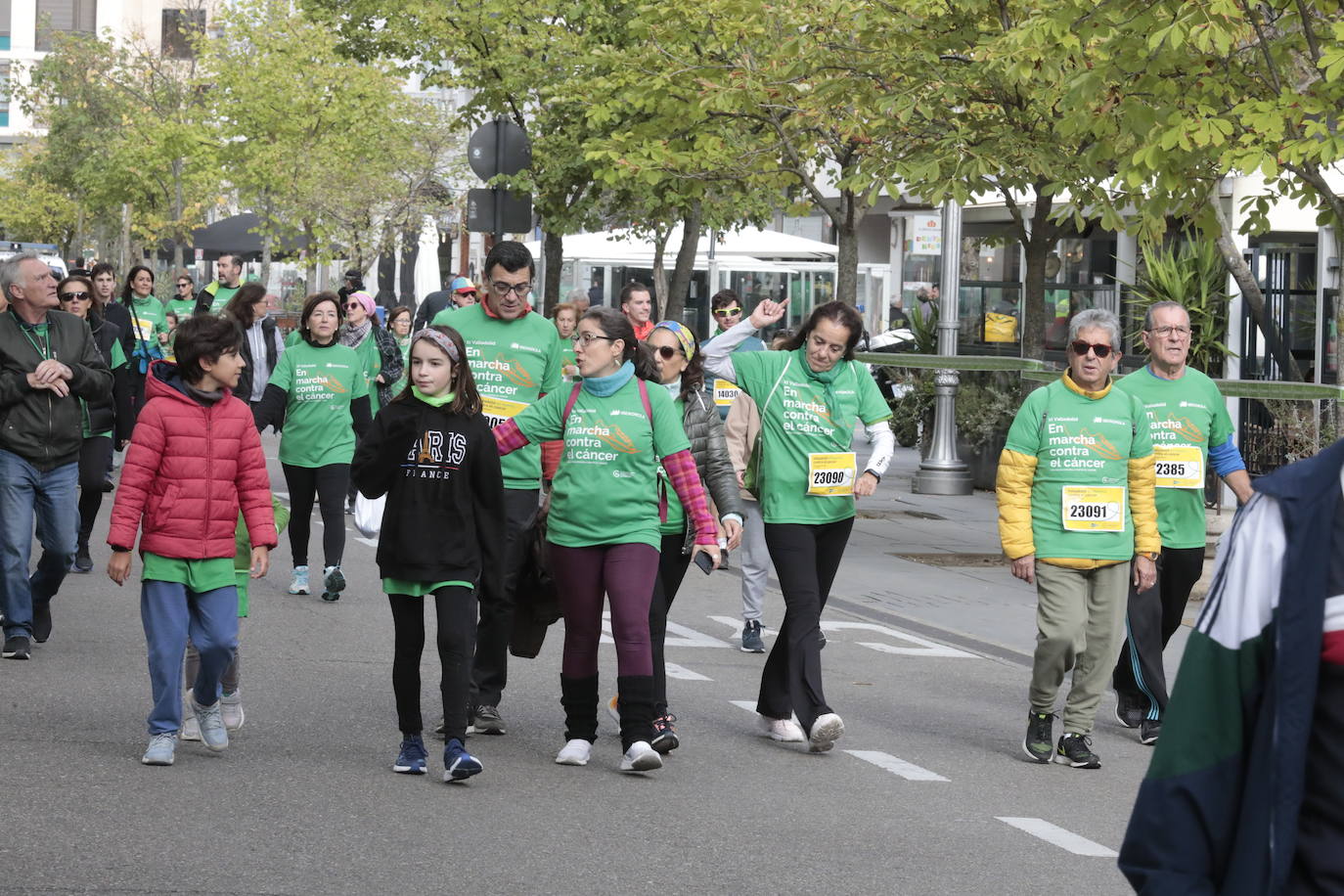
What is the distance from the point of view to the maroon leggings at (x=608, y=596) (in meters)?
7.25

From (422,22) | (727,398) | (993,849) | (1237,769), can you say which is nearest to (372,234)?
(422,22)

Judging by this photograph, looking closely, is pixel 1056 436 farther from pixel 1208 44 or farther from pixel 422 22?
pixel 422 22

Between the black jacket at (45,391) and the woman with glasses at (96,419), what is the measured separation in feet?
0.71

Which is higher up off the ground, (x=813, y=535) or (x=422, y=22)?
(x=422, y=22)

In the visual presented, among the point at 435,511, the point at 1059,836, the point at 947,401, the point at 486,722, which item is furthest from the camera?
the point at 947,401

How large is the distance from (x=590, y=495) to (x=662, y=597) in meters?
0.75

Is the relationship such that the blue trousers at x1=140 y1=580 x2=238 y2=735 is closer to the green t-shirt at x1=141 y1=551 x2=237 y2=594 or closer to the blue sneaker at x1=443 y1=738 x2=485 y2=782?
the green t-shirt at x1=141 y1=551 x2=237 y2=594

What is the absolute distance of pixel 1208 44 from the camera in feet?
35.9

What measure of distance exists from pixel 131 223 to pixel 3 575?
185 ft

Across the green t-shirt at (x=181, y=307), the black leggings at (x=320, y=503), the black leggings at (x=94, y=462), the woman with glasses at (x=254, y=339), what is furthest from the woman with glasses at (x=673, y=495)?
the green t-shirt at (x=181, y=307)

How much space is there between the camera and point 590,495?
23.7ft

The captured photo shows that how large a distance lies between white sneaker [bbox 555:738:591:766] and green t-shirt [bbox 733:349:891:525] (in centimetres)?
121

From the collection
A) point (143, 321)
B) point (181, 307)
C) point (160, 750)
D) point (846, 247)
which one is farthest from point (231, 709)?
point (846, 247)

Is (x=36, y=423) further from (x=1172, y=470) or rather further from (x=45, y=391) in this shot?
(x=1172, y=470)
